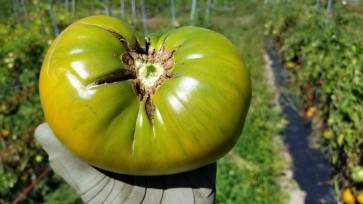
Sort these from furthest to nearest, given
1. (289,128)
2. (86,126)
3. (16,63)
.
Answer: (289,128) → (16,63) → (86,126)

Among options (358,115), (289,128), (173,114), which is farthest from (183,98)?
(289,128)

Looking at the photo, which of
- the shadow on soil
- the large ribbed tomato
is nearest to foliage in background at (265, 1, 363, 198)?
the shadow on soil

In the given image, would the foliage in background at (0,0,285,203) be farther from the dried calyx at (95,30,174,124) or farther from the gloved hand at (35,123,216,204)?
the dried calyx at (95,30,174,124)

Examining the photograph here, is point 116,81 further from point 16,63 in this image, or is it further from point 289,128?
point 289,128

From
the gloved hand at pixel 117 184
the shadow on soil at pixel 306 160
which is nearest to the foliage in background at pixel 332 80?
the shadow on soil at pixel 306 160

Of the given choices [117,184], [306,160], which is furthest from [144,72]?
[306,160]

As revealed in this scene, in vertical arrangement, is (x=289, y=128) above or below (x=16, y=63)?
below

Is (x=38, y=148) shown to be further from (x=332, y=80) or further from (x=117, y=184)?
(x=117, y=184)

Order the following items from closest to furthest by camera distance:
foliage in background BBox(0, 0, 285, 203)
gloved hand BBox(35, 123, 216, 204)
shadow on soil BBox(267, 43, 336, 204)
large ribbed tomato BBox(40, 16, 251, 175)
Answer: large ribbed tomato BBox(40, 16, 251, 175) < gloved hand BBox(35, 123, 216, 204) < foliage in background BBox(0, 0, 285, 203) < shadow on soil BBox(267, 43, 336, 204)
